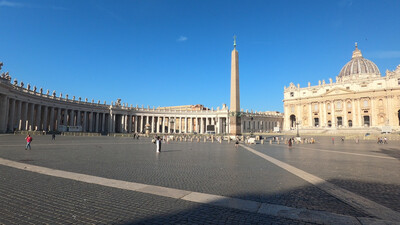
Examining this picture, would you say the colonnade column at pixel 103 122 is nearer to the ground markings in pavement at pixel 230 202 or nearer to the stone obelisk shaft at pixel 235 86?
the stone obelisk shaft at pixel 235 86

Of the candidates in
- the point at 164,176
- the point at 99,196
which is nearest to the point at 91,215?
the point at 99,196

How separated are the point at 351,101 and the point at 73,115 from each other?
304 feet

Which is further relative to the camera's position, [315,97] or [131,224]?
[315,97]

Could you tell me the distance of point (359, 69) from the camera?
93.4 m

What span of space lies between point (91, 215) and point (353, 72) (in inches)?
4485

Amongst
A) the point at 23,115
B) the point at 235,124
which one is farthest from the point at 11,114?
the point at 235,124

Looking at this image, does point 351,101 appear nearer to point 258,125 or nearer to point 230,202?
point 258,125

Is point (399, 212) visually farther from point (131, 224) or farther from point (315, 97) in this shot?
point (315, 97)

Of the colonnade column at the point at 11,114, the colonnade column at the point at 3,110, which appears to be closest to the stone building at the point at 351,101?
the colonnade column at the point at 3,110

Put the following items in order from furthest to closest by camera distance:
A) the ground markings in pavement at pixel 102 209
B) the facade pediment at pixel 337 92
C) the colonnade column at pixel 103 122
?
1. the facade pediment at pixel 337 92
2. the colonnade column at pixel 103 122
3. the ground markings in pavement at pixel 102 209

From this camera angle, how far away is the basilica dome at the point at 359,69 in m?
91.2

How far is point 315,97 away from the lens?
89625 mm

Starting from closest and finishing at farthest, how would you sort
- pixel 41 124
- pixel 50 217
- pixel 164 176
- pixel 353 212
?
pixel 50 217, pixel 353 212, pixel 164 176, pixel 41 124

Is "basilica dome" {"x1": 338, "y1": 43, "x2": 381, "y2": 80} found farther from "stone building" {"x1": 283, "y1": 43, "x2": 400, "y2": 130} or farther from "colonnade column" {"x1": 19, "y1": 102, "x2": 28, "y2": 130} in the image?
"colonnade column" {"x1": 19, "y1": 102, "x2": 28, "y2": 130}
